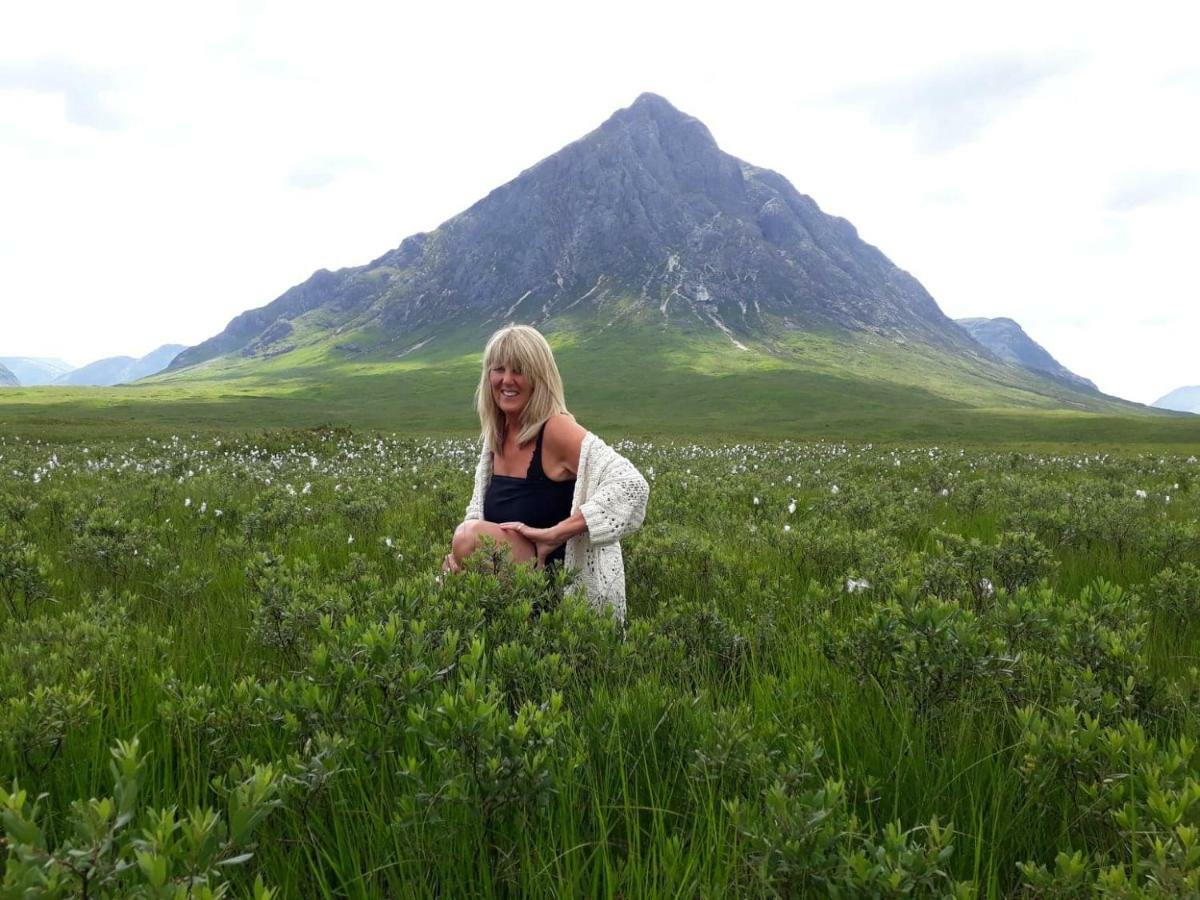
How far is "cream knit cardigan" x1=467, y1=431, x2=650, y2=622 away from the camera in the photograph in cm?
496

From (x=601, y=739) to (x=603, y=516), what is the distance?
88.5 inches

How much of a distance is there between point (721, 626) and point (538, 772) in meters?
2.49

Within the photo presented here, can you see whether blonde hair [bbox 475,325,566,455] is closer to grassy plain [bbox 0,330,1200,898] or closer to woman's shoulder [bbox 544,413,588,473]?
woman's shoulder [bbox 544,413,588,473]

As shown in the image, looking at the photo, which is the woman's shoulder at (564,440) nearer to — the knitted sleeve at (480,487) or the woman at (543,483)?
the woman at (543,483)

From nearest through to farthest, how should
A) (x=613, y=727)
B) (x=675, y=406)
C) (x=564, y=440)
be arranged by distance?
(x=613, y=727) < (x=564, y=440) < (x=675, y=406)

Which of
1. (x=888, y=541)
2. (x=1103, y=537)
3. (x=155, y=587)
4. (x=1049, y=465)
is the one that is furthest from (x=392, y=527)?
(x=1049, y=465)

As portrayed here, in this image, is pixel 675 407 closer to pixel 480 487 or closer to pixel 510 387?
pixel 480 487

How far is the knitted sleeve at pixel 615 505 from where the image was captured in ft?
16.2

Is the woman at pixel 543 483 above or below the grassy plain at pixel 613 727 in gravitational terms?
above

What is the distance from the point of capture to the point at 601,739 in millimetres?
2854

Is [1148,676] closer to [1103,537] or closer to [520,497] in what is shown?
[520,497]

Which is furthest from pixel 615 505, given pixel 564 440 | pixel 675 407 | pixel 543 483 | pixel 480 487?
pixel 675 407

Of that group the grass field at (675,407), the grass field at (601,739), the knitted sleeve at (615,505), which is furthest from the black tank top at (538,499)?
the grass field at (675,407)

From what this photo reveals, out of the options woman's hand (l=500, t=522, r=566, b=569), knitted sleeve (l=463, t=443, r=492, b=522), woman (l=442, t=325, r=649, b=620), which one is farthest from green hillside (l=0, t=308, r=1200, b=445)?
woman's hand (l=500, t=522, r=566, b=569)
